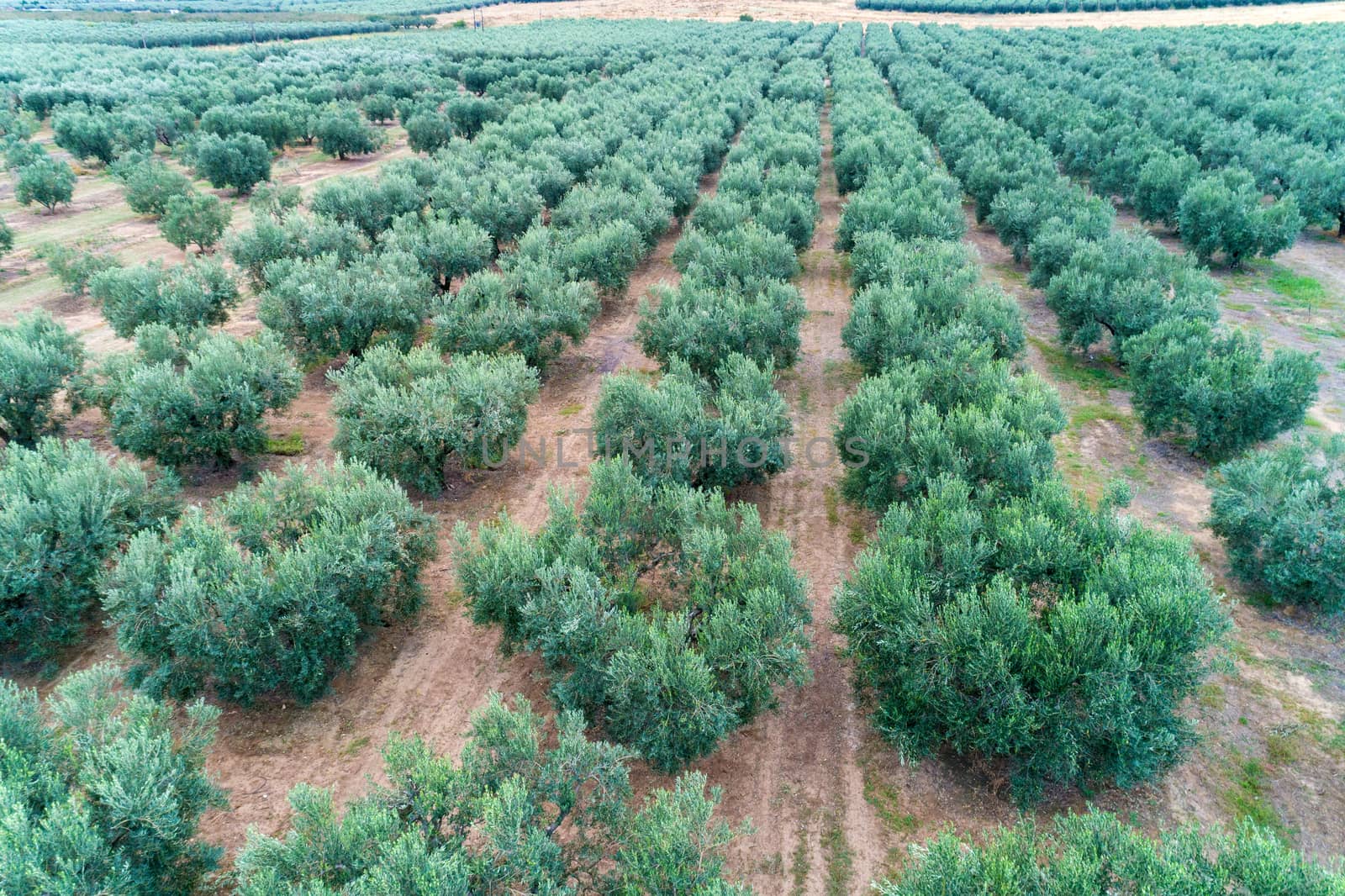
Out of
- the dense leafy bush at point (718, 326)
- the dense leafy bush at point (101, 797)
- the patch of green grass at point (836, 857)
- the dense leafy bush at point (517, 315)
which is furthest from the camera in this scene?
the dense leafy bush at point (517, 315)

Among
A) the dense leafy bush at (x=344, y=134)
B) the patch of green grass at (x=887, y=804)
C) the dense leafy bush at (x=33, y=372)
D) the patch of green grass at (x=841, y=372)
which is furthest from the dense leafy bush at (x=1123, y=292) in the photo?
the dense leafy bush at (x=344, y=134)

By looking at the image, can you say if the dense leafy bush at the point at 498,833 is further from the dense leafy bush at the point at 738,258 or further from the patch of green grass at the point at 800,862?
the dense leafy bush at the point at 738,258

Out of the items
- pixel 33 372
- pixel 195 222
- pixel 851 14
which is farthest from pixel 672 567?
pixel 851 14

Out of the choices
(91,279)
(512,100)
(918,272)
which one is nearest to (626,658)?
(918,272)

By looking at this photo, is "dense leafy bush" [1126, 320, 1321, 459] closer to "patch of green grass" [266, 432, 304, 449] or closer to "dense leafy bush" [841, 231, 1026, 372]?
"dense leafy bush" [841, 231, 1026, 372]

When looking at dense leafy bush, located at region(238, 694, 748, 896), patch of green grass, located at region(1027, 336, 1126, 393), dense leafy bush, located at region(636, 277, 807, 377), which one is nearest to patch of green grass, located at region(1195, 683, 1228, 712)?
dense leafy bush, located at region(238, 694, 748, 896)

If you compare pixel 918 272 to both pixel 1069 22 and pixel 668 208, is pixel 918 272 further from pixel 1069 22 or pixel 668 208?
pixel 1069 22
